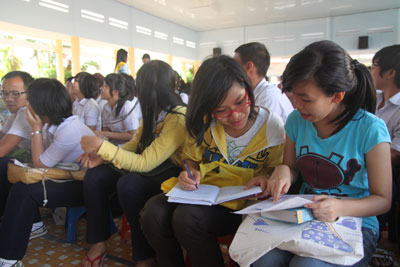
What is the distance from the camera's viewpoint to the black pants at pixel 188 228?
1184mm

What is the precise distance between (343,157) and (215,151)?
1.80 feet

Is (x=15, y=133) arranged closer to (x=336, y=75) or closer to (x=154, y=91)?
(x=154, y=91)

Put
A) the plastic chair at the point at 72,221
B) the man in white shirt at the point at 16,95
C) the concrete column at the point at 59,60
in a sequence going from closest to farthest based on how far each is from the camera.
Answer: the plastic chair at the point at 72,221 < the man in white shirt at the point at 16,95 < the concrete column at the point at 59,60

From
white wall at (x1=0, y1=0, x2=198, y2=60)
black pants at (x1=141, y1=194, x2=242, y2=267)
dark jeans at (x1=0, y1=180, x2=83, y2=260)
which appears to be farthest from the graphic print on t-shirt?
white wall at (x1=0, y1=0, x2=198, y2=60)

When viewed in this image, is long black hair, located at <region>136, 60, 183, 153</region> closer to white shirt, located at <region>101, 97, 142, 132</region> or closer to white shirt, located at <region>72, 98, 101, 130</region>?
white shirt, located at <region>101, 97, 142, 132</region>

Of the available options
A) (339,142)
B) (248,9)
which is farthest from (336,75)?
(248,9)

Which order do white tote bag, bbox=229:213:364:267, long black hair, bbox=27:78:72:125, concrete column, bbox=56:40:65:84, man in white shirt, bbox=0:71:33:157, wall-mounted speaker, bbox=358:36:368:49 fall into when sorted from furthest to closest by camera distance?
wall-mounted speaker, bbox=358:36:368:49 → concrete column, bbox=56:40:65:84 → man in white shirt, bbox=0:71:33:157 → long black hair, bbox=27:78:72:125 → white tote bag, bbox=229:213:364:267

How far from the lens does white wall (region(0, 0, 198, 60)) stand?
5879mm

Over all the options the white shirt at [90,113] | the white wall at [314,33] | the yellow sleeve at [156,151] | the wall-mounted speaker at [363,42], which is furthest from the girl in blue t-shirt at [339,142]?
the wall-mounted speaker at [363,42]

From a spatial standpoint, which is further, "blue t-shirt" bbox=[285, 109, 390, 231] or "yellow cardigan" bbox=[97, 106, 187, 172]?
"yellow cardigan" bbox=[97, 106, 187, 172]

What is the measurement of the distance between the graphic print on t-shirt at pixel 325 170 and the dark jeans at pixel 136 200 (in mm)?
792

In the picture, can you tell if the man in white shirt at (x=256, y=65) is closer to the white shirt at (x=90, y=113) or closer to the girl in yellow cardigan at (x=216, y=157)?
the girl in yellow cardigan at (x=216, y=157)

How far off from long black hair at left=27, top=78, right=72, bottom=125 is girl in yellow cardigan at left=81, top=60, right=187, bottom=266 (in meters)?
0.44

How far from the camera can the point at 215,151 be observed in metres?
1.39
